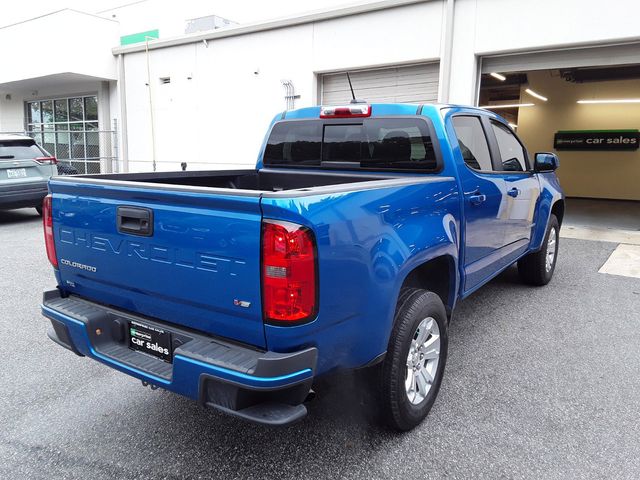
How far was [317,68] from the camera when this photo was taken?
1169 centimetres

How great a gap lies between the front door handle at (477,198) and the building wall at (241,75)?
7.26 metres

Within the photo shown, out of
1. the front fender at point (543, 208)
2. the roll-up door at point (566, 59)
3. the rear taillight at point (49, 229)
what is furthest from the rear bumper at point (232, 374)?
the roll-up door at point (566, 59)

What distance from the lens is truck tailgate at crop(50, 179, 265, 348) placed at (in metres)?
2.13

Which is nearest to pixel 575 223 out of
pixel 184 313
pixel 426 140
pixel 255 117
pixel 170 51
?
pixel 255 117

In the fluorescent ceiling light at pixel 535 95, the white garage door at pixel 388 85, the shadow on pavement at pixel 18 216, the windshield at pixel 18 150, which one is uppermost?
the fluorescent ceiling light at pixel 535 95

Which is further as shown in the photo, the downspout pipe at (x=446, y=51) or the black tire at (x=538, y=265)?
the downspout pipe at (x=446, y=51)

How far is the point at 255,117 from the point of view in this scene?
12852 mm

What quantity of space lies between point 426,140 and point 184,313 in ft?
6.93

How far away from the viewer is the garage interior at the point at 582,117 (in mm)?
15705

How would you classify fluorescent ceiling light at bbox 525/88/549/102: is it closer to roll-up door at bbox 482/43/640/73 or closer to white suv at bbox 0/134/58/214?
roll-up door at bbox 482/43/640/73

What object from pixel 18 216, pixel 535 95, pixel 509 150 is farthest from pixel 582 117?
pixel 18 216

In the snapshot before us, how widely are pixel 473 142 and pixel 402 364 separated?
82.6 inches

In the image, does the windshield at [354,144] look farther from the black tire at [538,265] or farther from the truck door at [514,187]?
the black tire at [538,265]

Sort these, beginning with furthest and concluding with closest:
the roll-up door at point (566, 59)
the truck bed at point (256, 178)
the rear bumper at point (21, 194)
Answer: the rear bumper at point (21, 194), the roll-up door at point (566, 59), the truck bed at point (256, 178)
